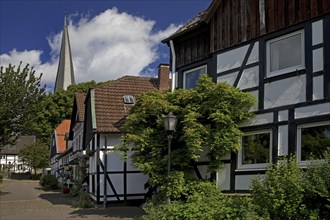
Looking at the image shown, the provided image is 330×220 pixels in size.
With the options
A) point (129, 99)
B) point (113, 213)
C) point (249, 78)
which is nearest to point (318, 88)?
point (249, 78)

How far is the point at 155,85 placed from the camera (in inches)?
1024

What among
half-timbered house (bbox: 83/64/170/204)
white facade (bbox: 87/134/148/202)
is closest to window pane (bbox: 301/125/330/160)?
half-timbered house (bbox: 83/64/170/204)

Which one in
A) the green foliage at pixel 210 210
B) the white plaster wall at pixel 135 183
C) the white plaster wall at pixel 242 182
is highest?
the white plaster wall at pixel 242 182

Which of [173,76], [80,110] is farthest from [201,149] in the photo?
[80,110]

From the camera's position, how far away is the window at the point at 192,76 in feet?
→ 46.6

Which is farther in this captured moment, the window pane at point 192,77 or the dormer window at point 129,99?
the dormer window at point 129,99

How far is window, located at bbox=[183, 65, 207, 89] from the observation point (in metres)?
14.2

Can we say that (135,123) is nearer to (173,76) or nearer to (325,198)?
(173,76)

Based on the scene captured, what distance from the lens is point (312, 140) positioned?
407 inches

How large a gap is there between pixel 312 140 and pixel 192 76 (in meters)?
5.33

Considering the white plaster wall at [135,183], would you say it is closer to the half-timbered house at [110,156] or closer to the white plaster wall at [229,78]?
the half-timbered house at [110,156]

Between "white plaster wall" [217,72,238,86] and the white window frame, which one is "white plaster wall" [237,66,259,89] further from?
the white window frame

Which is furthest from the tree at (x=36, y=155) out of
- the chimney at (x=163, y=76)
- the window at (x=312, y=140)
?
the window at (x=312, y=140)

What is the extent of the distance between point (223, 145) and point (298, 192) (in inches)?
155
